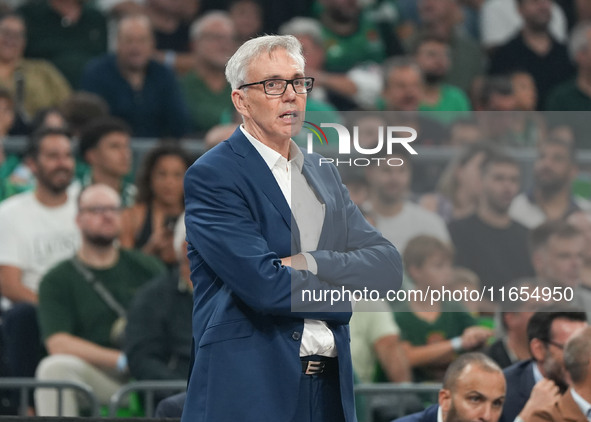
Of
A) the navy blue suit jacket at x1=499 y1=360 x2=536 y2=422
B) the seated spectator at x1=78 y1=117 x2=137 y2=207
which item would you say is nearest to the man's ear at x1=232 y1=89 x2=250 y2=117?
the navy blue suit jacket at x1=499 y1=360 x2=536 y2=422

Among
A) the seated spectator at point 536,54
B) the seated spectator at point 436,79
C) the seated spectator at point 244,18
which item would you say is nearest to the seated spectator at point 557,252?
the seated spectator at point 436,79

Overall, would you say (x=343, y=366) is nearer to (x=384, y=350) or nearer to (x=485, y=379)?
(x=485, y=379)

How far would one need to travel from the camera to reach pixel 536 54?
10.0 meters

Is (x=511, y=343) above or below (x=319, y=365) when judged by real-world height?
above

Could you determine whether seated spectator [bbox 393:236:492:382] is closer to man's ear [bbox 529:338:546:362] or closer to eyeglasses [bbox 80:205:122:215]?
man's ear [bbox 529:338:546:362]

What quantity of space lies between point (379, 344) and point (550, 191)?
126 cm

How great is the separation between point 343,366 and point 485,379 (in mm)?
1565

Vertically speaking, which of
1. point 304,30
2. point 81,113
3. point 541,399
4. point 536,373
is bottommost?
point 541,399

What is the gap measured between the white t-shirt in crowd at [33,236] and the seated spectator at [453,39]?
3.74 meters

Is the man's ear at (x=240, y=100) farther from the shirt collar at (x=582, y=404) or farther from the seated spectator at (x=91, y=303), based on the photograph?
the seated spectator at (x=91, y=303)

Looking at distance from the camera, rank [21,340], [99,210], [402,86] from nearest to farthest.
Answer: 1. [21,340]
2. [99,210]
3. [402,86]

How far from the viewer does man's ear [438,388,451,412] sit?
15.9 ft

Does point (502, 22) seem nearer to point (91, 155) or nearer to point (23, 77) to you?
point (23, 77)

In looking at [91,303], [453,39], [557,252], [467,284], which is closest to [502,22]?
[453,39]
